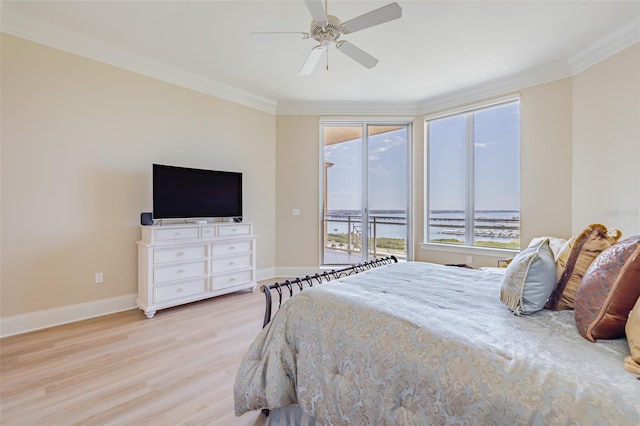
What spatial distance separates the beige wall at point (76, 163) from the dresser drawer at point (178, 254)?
47 centimetres

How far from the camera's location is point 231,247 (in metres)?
3.72

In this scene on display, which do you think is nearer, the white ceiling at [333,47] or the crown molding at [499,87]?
the white ceiling at [333,47]

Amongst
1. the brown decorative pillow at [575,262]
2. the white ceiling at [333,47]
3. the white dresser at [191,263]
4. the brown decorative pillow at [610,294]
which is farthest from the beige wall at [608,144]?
the white dresser at [191,263]

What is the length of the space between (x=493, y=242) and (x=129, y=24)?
4.95m

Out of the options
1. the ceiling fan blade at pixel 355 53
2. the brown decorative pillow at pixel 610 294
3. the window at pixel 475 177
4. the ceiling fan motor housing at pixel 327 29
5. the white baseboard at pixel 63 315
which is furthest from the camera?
the window at pixel 475 177

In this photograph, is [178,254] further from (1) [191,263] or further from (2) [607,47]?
(2) [607,47]

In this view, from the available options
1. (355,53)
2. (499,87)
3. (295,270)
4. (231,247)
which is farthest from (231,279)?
(499,87)

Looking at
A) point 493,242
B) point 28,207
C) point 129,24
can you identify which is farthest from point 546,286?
point 28,207

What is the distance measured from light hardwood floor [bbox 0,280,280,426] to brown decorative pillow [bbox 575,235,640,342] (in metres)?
1.57

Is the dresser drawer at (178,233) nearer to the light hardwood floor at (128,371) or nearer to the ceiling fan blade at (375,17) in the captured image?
the light hardwood floor at (128,371)

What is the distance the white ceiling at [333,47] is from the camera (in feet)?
7.90

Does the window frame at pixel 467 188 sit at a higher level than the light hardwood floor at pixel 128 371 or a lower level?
higher

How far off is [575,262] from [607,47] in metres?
2.95

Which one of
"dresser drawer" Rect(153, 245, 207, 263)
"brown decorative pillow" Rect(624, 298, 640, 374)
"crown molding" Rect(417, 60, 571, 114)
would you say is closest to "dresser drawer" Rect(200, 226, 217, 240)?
"dresser drawer" Rect(153, 245, 207, 263)
